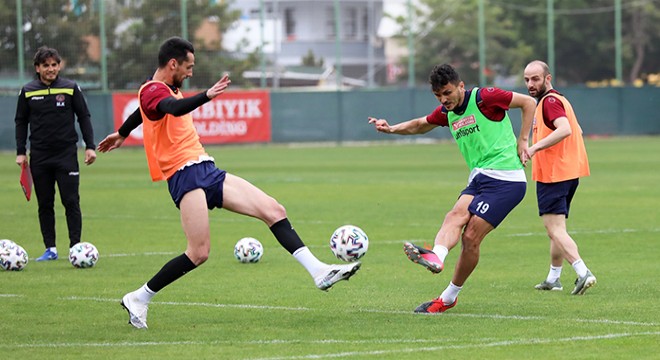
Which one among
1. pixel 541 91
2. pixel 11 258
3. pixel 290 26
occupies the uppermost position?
pixel 290 26

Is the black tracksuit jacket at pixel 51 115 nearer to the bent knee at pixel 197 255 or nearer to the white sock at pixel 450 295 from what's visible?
the bent knee at pixel 197 255

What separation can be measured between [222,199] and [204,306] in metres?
1.43

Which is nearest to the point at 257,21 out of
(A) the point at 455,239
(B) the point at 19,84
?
(B) the point at 19,84

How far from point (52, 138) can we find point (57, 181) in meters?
0.50

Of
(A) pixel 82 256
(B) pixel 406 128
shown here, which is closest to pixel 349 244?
(B) pixel 406 128

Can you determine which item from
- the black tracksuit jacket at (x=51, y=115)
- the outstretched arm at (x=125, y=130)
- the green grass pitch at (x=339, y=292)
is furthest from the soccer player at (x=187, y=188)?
the black tracksuit jacket at (x=51, y=115)

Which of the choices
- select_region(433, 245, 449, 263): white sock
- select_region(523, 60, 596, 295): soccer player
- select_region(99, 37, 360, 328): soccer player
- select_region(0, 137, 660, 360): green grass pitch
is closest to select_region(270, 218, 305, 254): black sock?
select_region(99, 37, 360, 328): soccer player

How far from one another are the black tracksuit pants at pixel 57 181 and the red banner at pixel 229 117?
27.0 m

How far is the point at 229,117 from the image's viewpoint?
1633 inches

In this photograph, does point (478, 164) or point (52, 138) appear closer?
point (478, 164)

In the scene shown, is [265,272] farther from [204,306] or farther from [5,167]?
[5,167]

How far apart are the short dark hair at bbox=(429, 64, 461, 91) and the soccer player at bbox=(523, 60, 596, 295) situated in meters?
1.43

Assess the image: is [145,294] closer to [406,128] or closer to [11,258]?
[406,128]

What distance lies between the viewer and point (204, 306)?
33.7ft
